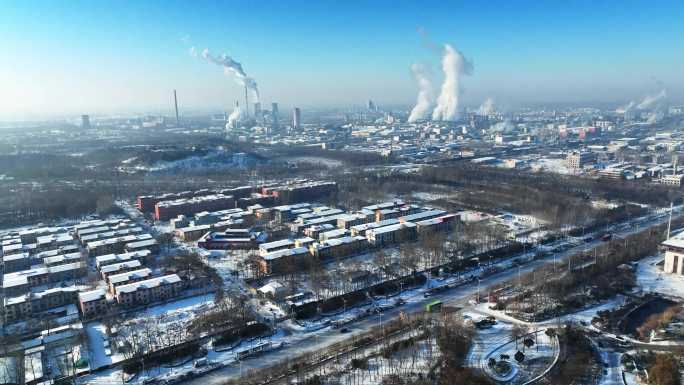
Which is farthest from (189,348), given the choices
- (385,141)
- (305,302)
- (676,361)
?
(385,141)

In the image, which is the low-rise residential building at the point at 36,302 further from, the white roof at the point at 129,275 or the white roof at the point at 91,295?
the white roof at the point at 129,275

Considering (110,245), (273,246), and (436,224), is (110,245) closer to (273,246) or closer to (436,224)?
(273,246)

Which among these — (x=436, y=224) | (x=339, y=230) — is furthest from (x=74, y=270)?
(x=436, y=224)

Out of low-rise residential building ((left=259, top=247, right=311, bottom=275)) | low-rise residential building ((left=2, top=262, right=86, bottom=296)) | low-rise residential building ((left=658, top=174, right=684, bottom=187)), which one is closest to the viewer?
low-rise residential building ((left=2, top=262, right=86, bottom=296))

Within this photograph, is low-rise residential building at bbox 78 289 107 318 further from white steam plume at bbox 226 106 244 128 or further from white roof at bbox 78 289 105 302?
white steam plume at bbox 226 106 244 128

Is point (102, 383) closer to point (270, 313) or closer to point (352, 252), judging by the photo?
point (270, 313)

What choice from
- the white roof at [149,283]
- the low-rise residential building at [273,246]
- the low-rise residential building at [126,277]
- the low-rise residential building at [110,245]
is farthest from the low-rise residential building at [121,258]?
the low-rise residential building at [273,246]

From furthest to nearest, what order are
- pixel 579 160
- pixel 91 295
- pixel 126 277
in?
pixel 579 160
pixel 126 277
pixel 91 295

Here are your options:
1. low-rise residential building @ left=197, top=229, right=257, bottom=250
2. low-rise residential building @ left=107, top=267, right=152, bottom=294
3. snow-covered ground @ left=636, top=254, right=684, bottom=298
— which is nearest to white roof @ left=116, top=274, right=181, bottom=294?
low-rise residential building @ left=107, top=267, right=152, bottom=294
